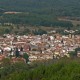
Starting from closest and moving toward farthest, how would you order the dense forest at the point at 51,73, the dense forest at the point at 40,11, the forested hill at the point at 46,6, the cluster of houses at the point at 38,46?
1. the dense forest at the point at 51,73
2. the cluster of houses at the point at 38,46
3. the dense forest at the point at 40,11
4. the forested hill at the point at 46,6

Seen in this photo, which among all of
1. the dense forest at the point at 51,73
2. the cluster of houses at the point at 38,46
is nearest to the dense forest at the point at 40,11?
the cluster of houses at the point at 38,46

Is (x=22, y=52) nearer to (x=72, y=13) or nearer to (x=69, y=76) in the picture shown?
(x=69, y=76)

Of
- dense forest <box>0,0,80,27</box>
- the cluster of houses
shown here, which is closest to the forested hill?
dense forest <box>0,0,80,27</box>

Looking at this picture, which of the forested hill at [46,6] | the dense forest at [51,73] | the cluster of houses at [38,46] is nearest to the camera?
the dense forest at [51,73]

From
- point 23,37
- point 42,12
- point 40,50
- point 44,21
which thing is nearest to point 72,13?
point 42,12

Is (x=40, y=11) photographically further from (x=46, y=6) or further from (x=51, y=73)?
(x=51, y=73)

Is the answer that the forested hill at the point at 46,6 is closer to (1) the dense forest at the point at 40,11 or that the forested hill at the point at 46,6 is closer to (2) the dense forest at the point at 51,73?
(1) the dense forest at the point at 40,11

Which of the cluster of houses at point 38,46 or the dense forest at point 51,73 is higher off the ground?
the dense forest at point 51,73
